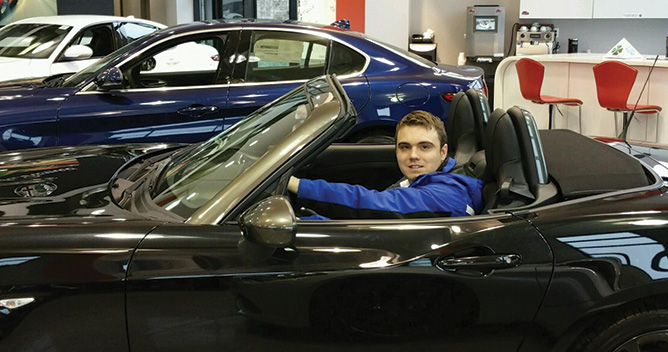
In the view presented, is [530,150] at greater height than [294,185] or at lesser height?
greater

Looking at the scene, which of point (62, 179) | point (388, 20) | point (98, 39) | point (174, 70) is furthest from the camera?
point (388, 20)

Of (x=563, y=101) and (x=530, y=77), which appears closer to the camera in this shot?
(x=563, y=101)

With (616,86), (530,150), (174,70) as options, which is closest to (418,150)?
(530,150)

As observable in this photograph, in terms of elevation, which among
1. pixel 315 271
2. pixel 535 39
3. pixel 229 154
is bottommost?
pixel 315 271

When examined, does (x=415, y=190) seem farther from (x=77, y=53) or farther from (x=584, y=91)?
(x=584, y=91)

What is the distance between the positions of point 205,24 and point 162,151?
2294 mm

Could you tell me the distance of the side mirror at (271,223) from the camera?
1854 mm

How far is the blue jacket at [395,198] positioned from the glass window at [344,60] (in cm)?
285

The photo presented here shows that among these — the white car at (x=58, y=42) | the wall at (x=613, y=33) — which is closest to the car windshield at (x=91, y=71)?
the white car at (x=58, y=42)

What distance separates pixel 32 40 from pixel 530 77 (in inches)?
207

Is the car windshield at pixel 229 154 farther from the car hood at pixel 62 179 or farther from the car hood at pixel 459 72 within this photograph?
the car hood at pixel 459 72

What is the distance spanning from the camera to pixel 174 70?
5.77 meters

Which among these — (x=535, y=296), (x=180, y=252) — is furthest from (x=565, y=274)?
(x=180, y=252)

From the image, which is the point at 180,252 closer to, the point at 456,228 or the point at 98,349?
the point at 98,349
